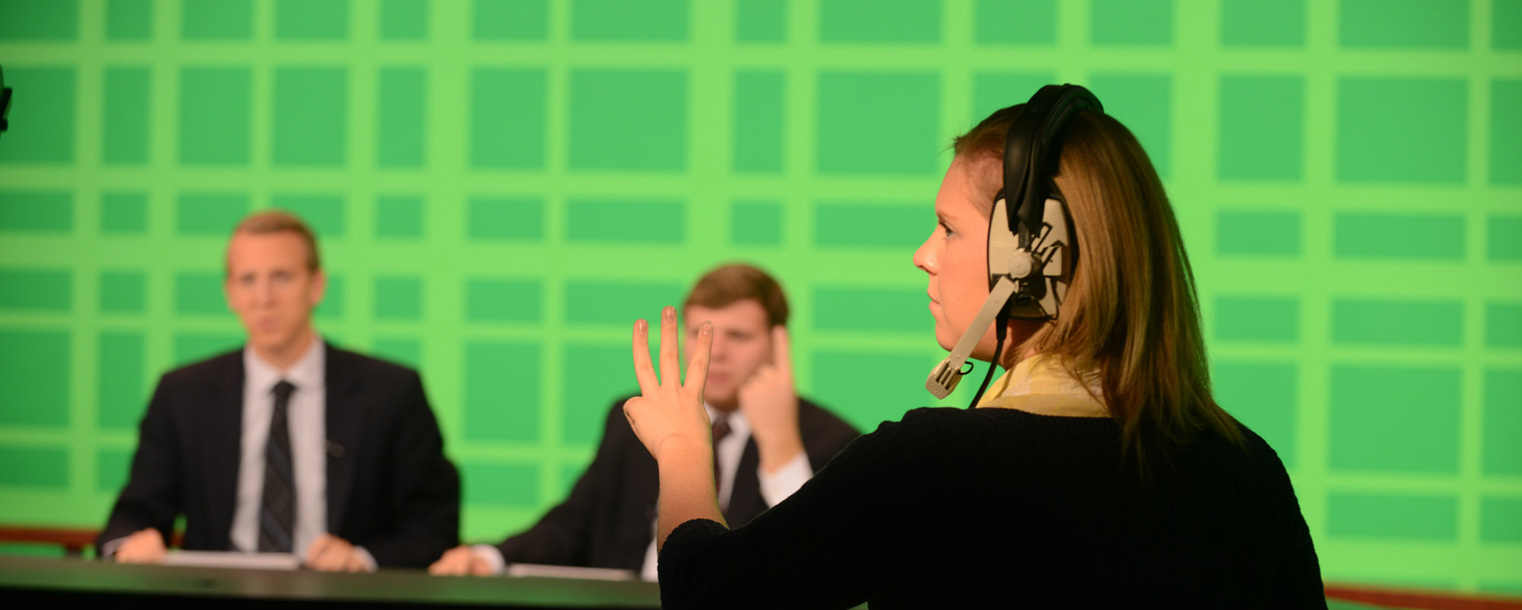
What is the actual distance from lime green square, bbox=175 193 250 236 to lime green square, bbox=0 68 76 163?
409mm

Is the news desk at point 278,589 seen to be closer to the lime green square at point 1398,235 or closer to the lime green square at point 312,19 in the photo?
the lime green square at point 312,19

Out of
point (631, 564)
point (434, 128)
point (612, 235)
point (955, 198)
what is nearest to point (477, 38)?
point (434, 128)

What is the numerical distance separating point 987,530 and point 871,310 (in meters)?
2.79

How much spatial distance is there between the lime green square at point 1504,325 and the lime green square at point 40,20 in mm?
4307

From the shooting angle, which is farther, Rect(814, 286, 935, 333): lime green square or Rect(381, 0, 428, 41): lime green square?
Rect(381, 0, 428, 41): lime green square

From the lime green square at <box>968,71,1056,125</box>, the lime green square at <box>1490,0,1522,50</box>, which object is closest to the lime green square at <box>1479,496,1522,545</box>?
the lime green square at <box>1490,0,1522,50</box>

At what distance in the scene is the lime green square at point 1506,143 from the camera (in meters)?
3.38

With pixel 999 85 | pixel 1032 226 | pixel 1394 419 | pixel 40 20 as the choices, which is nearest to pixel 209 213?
pixel 40 20

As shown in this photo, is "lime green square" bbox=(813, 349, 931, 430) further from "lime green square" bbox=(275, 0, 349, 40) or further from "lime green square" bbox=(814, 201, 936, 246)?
"lime green square" bbox=(275, 0, 349, 40)

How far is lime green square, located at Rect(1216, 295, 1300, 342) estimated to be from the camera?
3.41 meters

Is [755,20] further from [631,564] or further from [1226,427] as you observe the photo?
[1226,427]

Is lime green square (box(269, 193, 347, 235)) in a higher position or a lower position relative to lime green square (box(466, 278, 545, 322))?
higher

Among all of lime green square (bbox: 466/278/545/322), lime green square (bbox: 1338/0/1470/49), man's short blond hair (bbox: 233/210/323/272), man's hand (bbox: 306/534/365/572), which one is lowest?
man's hand (bbox: 306/534/365/572)

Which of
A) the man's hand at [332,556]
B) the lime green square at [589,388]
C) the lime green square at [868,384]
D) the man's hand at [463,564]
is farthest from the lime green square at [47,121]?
the lime green square at [868,384]
